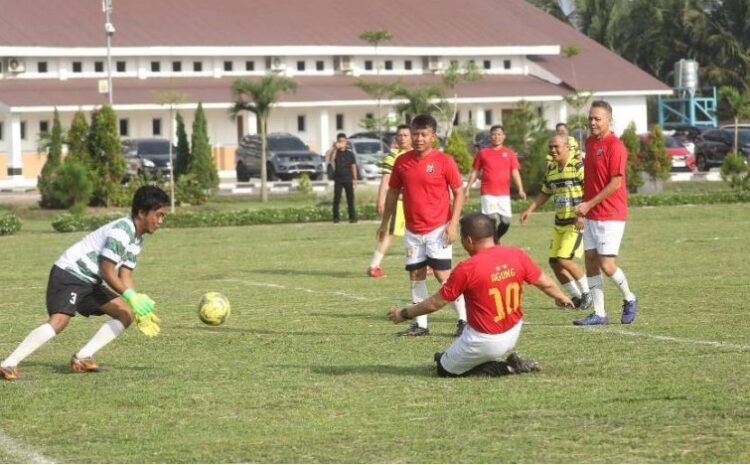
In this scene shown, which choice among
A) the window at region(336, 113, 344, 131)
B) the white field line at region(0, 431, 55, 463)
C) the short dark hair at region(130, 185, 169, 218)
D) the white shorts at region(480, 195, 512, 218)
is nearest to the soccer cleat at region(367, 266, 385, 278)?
the white shorts at region(480, 195, 512, 218)

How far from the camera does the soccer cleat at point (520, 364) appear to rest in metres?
11.7

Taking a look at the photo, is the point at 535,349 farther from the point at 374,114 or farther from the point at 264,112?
the point at 374,114

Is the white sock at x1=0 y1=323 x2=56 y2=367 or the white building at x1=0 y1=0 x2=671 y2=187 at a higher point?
the white building at x1=0 y1=0 x2=671 y2=187

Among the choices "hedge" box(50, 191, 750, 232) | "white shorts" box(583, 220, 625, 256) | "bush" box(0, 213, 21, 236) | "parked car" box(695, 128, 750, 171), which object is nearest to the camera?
"white shorts" box(583, 220, 625, 256)

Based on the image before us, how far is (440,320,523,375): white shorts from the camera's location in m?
11.4

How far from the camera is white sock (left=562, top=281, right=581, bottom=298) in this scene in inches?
663

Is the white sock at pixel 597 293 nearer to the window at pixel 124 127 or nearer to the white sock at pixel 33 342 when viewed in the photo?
the white sock at pixel 33 342

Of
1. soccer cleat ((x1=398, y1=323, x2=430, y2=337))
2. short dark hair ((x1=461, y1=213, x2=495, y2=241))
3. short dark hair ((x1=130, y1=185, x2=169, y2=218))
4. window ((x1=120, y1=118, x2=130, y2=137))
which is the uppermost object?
window ((x1=120, y1=118, x2=130, y2=137))

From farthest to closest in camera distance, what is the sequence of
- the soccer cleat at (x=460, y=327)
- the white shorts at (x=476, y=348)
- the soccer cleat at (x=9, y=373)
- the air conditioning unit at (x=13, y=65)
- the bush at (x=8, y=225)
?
the air conditioning unit at (x=13, y=65) < the bush at (x=8, y=225) < the soccer cleat at (x=460, y=327) < the soccer cleat at (x=9, y=373) < the white shorts at (x=476, y=348)

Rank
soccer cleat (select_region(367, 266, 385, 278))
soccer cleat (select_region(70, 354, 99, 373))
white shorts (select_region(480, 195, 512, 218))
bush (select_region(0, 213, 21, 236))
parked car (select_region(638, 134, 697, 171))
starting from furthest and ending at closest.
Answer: parked car (select_region(638, 134, 697, 171)), bush (select_region(0, 213, 21, 236)), white shorts (select_region(480, 195, 512, 218)), soccer cleat (select_region(367, 266, 385, 278)), soccer cleat (select_region(70, 354, 99, 373))

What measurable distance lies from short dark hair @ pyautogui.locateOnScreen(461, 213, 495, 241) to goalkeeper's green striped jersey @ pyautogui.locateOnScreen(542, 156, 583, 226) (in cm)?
549

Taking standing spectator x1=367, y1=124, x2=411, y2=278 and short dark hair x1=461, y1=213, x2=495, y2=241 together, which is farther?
standing spectator x1=367, y1=124, x2=411, y2=278

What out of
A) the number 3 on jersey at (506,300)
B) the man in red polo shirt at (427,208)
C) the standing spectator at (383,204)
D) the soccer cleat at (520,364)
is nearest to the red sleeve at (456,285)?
the number 3 on jersey at (506,300)

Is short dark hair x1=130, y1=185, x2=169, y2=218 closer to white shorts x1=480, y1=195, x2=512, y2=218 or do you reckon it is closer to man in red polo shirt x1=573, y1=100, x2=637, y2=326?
man in red polo shirt x1=573, y1=100, x2=637, y2=326
